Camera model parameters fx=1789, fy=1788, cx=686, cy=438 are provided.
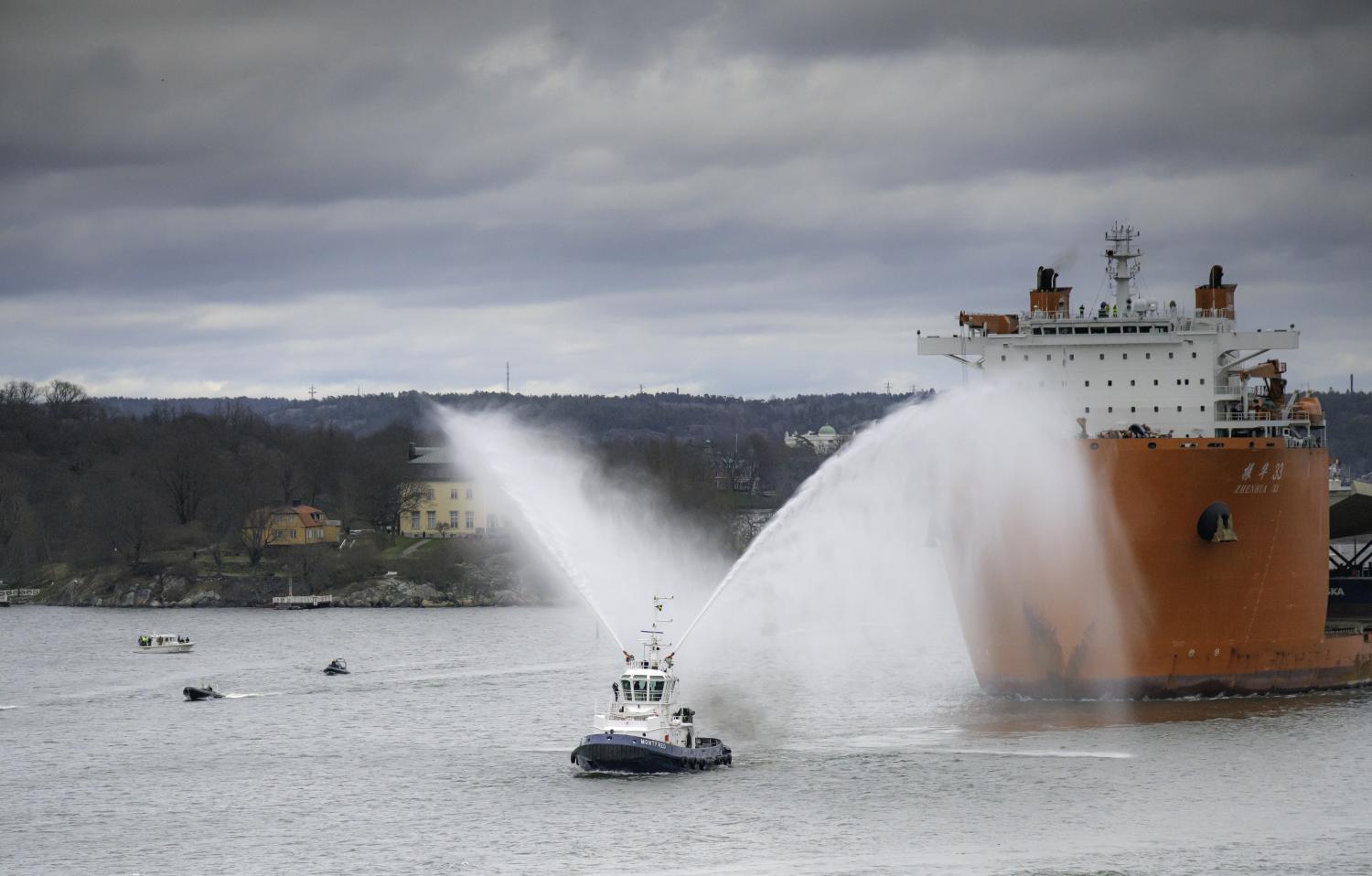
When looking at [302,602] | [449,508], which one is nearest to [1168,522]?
[302,602]

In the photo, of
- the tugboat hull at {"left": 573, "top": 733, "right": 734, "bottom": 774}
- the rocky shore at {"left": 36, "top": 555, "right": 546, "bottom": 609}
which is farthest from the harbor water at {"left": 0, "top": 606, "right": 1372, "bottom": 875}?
the rocky shore at {"left": 36, "top": 555, "right": 546, "bottom": 609}

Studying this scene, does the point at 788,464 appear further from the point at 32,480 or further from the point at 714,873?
the point at 714,873

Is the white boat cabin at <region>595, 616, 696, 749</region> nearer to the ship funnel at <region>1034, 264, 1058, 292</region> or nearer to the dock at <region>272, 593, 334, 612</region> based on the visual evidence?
the ship funnel at <region>1034, 264, 1058, 292</region>

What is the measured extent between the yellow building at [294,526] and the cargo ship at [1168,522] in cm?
8776

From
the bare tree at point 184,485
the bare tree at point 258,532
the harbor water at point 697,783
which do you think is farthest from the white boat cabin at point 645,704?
the bare tree at point 184,485

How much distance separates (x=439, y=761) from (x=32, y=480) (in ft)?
395

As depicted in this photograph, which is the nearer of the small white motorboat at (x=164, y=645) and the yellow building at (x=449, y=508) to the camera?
the small white motorboat at (x=164, y=645)

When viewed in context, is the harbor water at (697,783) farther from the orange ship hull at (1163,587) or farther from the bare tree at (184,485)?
the bare tree at (184,485)

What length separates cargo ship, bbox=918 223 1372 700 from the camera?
53.9 metres

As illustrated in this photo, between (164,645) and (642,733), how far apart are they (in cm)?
5138

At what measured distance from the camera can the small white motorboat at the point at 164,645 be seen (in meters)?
90.8

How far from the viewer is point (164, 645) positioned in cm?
9138

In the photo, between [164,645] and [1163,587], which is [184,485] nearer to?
[164,645]

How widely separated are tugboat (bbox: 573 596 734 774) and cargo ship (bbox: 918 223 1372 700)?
1362 cm
